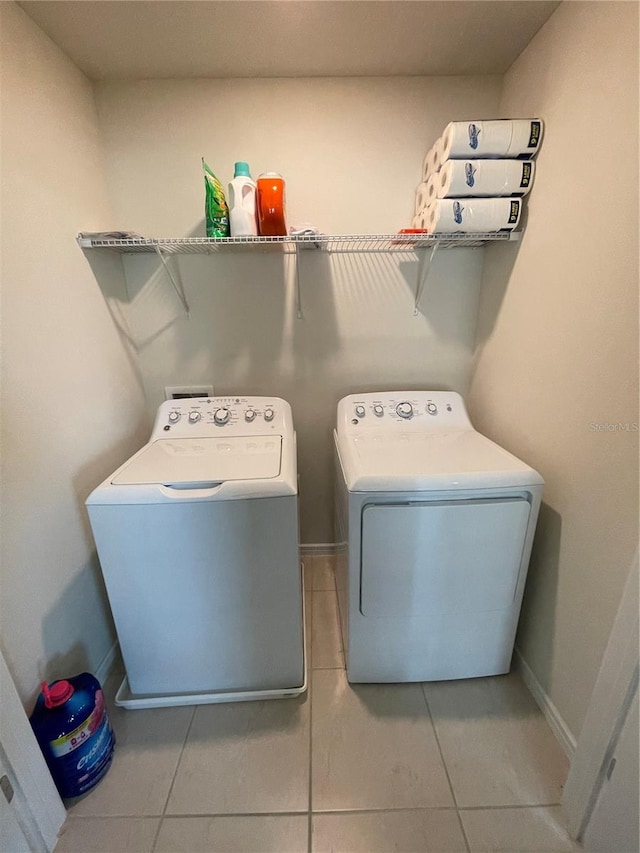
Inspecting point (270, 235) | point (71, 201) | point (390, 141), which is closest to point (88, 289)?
point (71, 201)

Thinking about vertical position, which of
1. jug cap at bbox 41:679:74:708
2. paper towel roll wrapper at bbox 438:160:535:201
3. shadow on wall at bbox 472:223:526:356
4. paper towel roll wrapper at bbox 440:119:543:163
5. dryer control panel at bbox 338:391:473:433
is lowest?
jug cap at bbox 41:679:74:708

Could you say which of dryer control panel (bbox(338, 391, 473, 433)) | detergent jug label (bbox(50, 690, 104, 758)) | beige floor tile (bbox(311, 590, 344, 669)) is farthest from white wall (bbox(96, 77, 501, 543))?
detergent jug label (bbox(50, 690, 104, 758))

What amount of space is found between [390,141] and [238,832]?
97.4 inches

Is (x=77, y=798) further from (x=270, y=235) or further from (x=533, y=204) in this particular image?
(x=533, y=204)

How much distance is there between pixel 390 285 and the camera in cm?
166

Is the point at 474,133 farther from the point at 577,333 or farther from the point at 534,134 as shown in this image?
→ the point at 577,333

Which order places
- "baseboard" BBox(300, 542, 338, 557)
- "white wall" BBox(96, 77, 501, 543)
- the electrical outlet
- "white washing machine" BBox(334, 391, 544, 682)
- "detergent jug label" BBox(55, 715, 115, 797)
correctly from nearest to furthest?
"detergent jug label" BBox(55, 715, 115, 797), "white washing machine" BBox(334, 391, 544, 682), "white wall" BBox(96, 77, 501, 543), the electrical outlet, "baseboard" BBox(300, 542, 338, 557)

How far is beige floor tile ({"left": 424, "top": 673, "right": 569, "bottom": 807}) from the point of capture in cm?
106

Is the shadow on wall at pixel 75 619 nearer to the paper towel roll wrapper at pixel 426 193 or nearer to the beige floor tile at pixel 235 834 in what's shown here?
the beige floor tile at pixel 235 834

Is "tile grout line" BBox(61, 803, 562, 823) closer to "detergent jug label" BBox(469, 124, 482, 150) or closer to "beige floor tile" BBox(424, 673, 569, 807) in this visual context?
"beige floor tile" BBox(424, 673, 569, 807)

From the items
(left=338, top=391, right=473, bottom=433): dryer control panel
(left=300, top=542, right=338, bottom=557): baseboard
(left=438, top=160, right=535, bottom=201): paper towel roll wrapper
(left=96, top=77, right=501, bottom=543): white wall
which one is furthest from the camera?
(left=300, top=542, right=338, bottom=557): baseboard

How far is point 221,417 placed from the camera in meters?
1.54

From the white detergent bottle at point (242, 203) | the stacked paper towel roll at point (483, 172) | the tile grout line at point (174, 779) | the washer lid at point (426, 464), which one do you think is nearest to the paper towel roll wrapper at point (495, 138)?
the stacked paper towel roll at point (483, 172)

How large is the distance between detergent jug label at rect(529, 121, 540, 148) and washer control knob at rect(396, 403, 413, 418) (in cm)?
102
